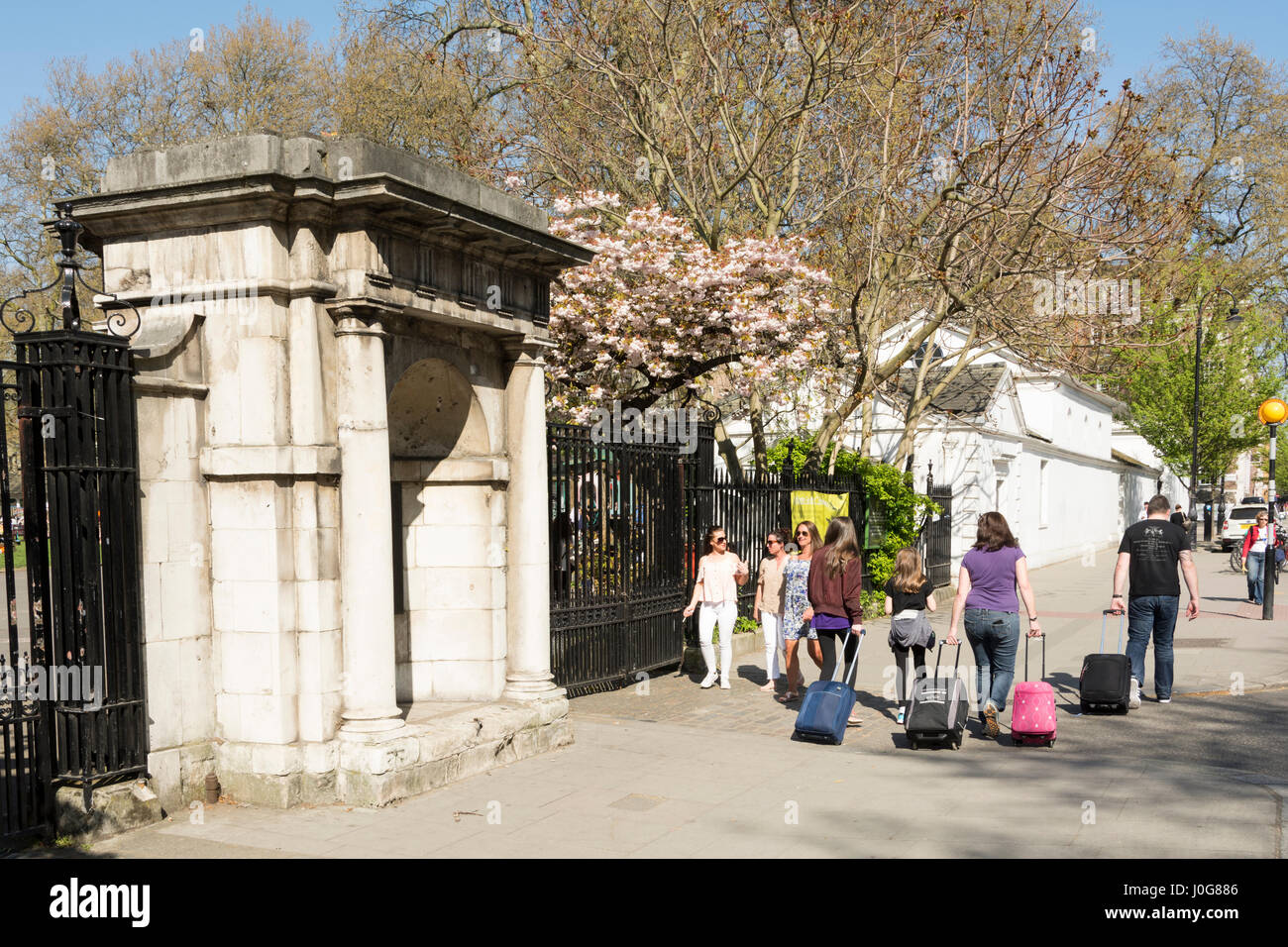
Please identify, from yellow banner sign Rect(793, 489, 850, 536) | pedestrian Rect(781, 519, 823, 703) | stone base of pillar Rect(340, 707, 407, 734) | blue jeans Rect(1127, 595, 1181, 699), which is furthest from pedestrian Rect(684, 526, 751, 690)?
stone base of pillar Rect(340, 707, 407, 734)

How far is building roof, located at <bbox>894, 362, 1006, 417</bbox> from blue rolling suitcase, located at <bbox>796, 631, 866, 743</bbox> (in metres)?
17.1

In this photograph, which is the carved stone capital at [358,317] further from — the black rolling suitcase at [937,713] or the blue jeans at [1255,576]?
the blue jeans at [1255,576]

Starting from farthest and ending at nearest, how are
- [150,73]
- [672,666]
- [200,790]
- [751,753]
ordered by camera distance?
[150,73]
[672,666]
[751,753]
[200,790]

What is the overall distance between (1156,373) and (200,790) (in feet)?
136

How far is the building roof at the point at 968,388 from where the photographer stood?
86.0 feet

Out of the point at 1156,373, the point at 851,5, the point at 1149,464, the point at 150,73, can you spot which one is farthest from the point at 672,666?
the point at 1149,464

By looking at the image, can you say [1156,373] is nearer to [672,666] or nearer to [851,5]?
[851,5]

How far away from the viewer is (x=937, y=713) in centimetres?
891

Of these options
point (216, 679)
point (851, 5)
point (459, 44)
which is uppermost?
point (459, 44)

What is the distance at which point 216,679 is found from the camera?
7.23 metres

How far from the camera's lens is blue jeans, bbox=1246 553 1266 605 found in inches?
768

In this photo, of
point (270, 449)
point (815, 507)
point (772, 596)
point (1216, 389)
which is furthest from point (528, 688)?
point (1216, 389)

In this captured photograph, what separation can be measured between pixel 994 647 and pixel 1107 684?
1.51 m

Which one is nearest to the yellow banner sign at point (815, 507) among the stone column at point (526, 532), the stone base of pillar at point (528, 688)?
the stone column at point (526, 532)
